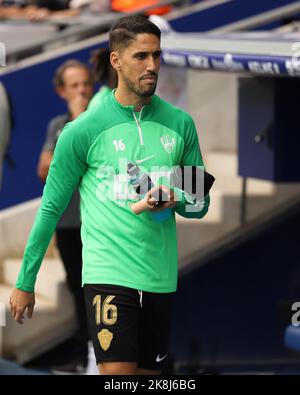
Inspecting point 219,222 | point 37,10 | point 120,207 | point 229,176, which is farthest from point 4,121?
point 120,207

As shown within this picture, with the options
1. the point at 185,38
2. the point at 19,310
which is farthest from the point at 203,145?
the point at 19,310

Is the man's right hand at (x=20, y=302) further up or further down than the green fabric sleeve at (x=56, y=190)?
further down

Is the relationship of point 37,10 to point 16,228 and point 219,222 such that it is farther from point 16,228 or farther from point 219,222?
point 219,222

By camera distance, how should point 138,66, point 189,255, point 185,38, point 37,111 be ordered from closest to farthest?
point 138,66, point 185,38, point 189,255, point 37,111

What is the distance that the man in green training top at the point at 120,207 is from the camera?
5215mm

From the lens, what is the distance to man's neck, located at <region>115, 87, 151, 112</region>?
17.4ft

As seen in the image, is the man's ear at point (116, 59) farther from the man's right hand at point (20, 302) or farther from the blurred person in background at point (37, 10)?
the blurred person in background at point (37, 10)

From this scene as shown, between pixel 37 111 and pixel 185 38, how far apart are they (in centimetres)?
221

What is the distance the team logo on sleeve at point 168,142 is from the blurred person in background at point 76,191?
9.69ft

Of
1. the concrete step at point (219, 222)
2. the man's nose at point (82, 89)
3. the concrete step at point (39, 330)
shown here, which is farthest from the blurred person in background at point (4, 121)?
the concrete step at point (219, 222)

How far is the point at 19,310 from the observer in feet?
17.3

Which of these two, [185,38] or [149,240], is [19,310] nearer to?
[149,240]

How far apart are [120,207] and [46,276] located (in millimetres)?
4358
